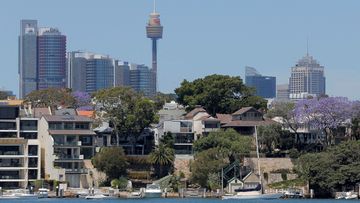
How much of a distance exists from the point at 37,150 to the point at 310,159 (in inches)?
890

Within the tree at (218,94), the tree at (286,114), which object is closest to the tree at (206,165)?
the tree at (286,114)

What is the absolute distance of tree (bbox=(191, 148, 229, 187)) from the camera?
98.9 meters

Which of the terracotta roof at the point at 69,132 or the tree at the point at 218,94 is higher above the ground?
the tree at the point at 218,94

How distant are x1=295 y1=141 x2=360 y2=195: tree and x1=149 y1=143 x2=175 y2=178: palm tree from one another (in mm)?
13016

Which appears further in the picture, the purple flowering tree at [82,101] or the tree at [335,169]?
the purple flowering tree at [82,101]

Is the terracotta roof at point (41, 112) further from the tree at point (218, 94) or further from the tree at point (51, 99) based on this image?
the tree at point (51, 99)

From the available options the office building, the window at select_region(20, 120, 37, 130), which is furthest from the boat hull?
the window at select_region(20, 120, 37, 130)

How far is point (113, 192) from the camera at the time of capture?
99.6 m

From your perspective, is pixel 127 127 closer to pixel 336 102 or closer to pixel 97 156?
pixel 97 156

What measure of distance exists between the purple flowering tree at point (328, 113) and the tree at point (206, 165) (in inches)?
418

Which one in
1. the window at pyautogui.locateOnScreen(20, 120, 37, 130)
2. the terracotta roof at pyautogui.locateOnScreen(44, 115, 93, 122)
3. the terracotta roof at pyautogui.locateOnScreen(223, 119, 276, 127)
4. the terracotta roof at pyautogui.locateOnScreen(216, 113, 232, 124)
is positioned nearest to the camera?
the window at pyautogui.locateOnScreen(20, 120, 37, 130)

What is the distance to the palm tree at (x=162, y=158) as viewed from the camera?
340ft

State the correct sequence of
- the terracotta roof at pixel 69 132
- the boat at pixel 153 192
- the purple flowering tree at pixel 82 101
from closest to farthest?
the boat at pixel 153 192 → the terracotta roof at pixel 69 132 → the purple flowering tree at pixel 82 101

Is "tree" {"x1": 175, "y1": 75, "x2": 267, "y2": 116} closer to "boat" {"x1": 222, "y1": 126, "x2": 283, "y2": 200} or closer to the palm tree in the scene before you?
A: the palm tree
